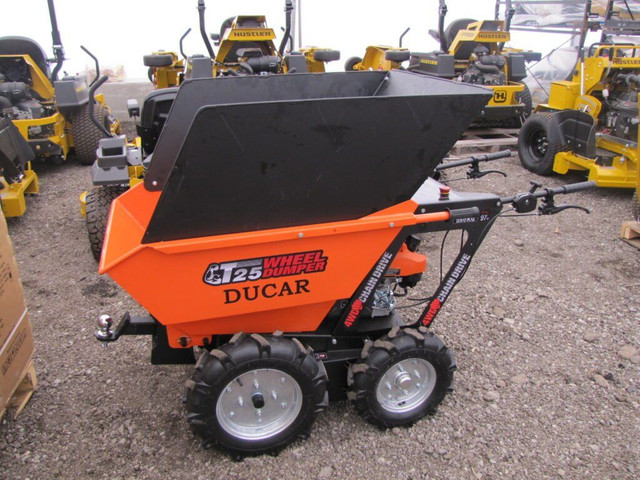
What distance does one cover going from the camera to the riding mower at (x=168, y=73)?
3762 millimetres

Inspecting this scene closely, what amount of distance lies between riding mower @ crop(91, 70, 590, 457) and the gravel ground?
0.53 ft

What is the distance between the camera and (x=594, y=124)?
5.55 metres

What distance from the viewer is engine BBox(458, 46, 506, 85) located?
748 cm

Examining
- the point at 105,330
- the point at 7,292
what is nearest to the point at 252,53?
the point at 7,292

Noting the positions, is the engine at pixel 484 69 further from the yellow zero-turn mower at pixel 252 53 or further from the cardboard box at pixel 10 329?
the cardboard box at pixel 10 329

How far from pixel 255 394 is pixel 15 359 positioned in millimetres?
1154

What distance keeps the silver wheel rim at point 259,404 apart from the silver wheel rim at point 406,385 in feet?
1.36

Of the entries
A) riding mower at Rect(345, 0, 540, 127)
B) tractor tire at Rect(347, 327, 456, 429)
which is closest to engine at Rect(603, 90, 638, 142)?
riding mower at Rect(345, 0, 540, 127)

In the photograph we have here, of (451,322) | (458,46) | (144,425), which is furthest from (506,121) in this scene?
(144,425)

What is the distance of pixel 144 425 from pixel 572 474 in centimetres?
191

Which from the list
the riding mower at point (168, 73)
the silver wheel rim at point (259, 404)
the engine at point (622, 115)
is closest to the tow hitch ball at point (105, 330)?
the silver wheel rim at point (259, 404)

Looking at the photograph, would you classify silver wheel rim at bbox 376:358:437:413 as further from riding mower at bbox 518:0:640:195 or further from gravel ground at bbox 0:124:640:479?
riding mower at bbox 518:0:640:195

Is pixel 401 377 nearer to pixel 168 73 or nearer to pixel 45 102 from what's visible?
pixel 45 102

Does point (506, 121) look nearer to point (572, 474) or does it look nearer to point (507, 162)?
point (507, 162)
